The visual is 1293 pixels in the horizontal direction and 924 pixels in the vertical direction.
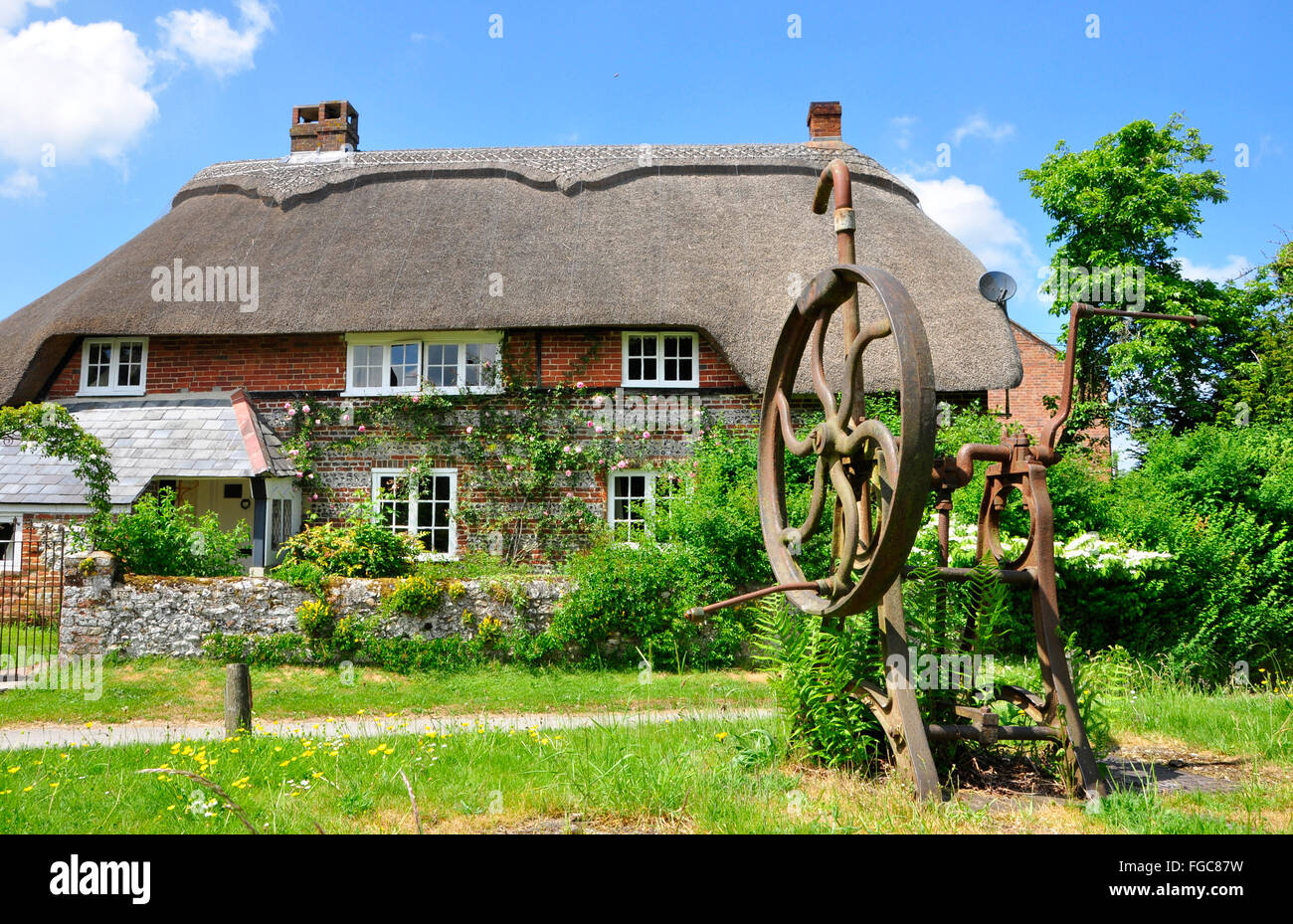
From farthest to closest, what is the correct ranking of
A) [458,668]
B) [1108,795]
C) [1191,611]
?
[458,668], [1191,611], [1108,795]

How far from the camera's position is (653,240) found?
1362 centimetres

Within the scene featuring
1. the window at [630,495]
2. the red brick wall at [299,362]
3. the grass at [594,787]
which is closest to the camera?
the grass at [594,787]

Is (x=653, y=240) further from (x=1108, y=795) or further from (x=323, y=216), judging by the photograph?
(x=1108, y=795)

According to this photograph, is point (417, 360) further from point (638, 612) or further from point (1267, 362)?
point (1267, 362)

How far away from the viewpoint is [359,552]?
979 centimetres

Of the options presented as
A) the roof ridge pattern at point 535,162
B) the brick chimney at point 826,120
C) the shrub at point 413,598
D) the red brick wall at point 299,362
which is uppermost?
the brick chimney at point 826,120

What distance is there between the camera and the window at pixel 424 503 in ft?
41.0

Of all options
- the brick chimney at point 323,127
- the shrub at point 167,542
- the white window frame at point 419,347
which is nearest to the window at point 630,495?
the white window frame at point 419,347

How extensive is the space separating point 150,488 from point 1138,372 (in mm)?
17016

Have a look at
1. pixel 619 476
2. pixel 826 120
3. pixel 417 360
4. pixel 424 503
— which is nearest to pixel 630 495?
pixel 619 476

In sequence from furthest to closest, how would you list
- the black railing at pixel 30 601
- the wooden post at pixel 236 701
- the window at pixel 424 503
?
the window at pixel 424 503
the black railing at pixel 30 601
the wooden post at pixel 236 701

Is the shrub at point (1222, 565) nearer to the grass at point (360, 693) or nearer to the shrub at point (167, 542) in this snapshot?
the grass at point (360, 693)

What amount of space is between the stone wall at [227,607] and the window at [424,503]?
365cm
